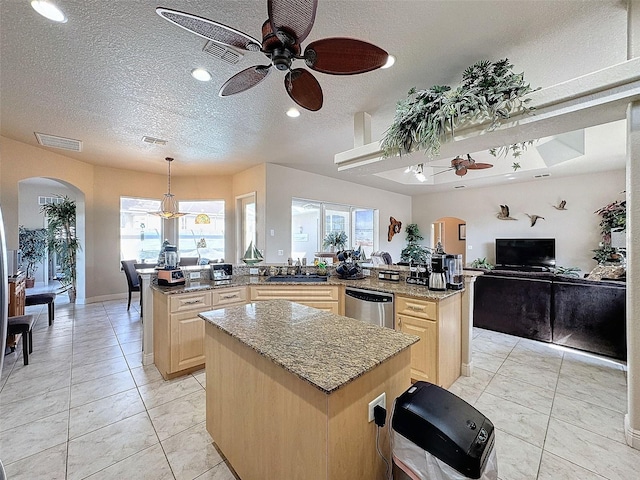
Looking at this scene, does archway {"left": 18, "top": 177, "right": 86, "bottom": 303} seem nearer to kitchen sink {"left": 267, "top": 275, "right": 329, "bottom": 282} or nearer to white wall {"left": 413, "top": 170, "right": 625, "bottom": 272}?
kitchen sink {"left": 267, "top": 275, "right": 329, "bottom": 282}

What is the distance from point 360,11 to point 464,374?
10.8 feet

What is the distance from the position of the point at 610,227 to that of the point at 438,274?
18.1 ft

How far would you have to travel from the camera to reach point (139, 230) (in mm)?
6281

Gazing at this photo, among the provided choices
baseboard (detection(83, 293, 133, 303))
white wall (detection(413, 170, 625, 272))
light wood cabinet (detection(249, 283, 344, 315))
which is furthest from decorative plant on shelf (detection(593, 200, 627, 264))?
baseboard (detection(83, 293, 133, 303))

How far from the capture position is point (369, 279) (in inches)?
140

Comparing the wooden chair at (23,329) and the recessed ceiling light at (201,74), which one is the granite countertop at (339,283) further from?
the recessed ceiling light at (201,74)

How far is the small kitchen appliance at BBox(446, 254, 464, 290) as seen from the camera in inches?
108

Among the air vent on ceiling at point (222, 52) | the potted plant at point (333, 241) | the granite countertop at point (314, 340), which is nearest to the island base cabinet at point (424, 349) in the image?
the granite countertop at point (314, 340)

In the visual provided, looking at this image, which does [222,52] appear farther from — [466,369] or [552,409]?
[552,409]

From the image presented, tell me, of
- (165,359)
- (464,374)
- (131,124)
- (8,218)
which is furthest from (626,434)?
(8,218)

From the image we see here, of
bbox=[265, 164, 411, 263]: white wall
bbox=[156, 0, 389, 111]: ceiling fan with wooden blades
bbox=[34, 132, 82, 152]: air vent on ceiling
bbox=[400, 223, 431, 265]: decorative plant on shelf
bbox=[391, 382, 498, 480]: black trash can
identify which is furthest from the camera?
bbox=[400, 223, 431, 265]: decorative plant on shelf

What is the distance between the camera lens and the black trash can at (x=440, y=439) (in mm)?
974

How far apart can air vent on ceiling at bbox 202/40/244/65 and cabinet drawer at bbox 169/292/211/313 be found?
2133 millimetres

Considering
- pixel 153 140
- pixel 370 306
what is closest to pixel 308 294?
pixel 370 306
